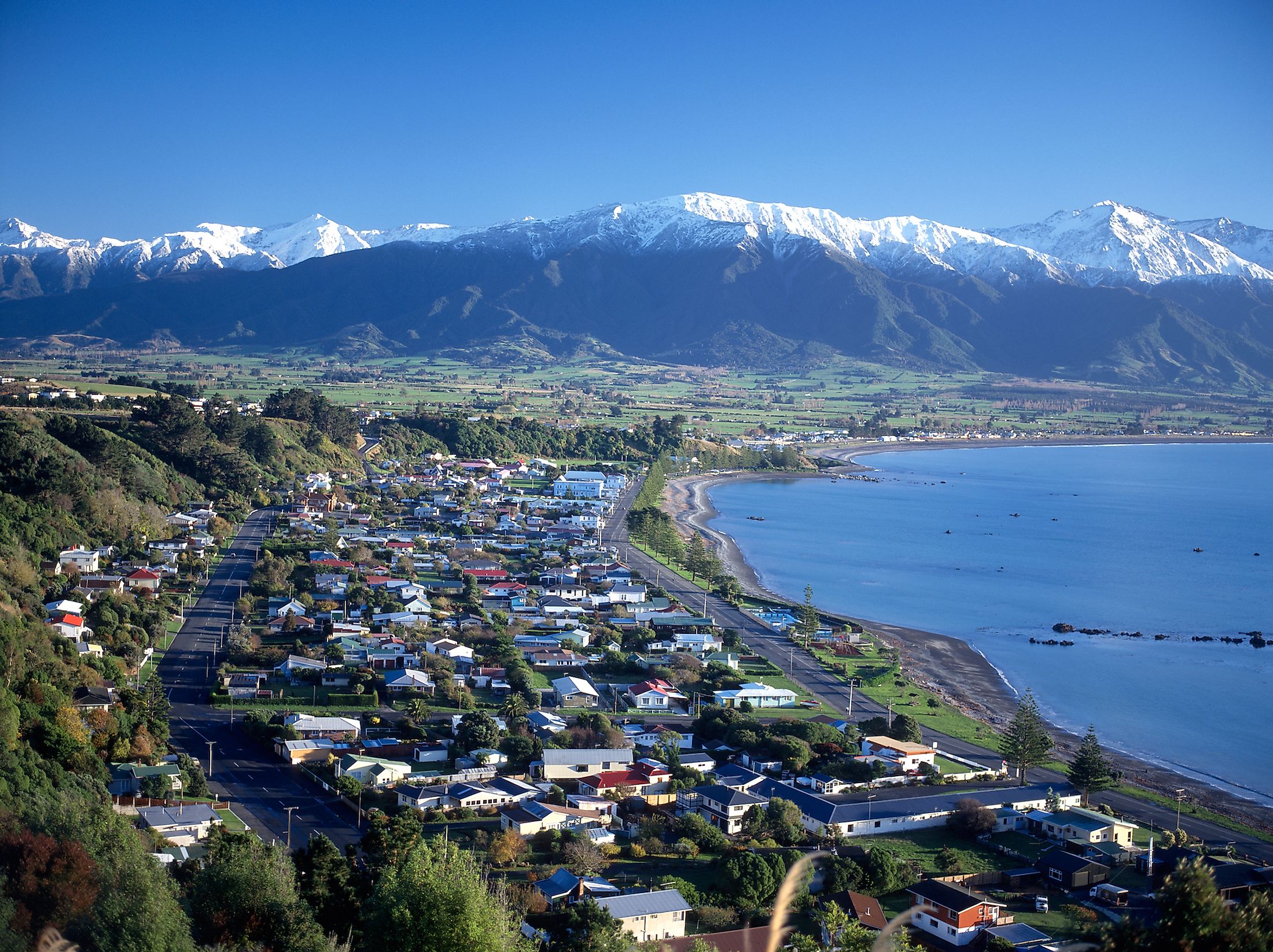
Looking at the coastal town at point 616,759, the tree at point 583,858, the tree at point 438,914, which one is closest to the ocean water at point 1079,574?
the coastal town at point 616,759

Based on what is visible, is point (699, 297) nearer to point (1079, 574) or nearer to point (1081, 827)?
point (1079, 574)

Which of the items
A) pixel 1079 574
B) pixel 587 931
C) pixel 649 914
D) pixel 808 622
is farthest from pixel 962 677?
pixel 587 931

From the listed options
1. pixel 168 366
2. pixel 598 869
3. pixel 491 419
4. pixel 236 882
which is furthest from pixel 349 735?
pixel 168 366

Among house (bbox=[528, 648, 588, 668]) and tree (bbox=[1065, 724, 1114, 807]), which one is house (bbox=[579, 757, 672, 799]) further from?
house (bbox=[528, 648, 588, 668])

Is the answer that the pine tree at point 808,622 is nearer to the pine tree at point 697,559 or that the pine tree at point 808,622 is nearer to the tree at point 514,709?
the pine tree at point 697,559

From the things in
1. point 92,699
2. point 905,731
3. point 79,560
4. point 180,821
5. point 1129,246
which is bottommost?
point 905,731

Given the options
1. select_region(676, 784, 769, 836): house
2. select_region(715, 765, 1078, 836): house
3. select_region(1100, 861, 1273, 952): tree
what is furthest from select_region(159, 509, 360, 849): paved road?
select_region(1100, 861, 1273, 952): tree
